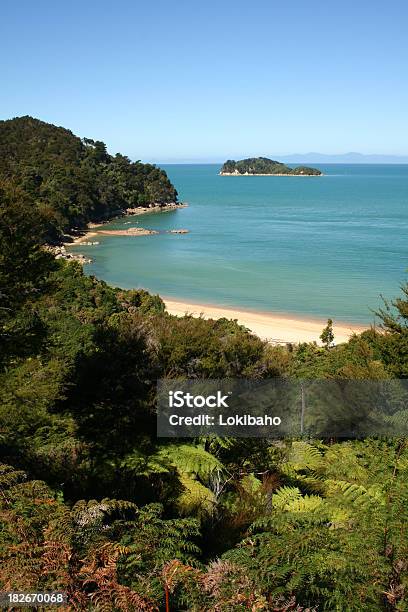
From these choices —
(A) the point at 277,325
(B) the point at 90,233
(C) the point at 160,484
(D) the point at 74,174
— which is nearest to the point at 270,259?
(A) the point at 277,325

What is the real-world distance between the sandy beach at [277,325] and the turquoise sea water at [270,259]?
1430 mm

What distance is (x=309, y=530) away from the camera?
3.27 metres

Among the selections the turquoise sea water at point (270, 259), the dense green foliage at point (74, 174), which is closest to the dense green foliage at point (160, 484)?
the turquoise sea water at point (270, 259)

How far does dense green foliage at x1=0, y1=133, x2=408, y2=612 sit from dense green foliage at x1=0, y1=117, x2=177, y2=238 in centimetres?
4637

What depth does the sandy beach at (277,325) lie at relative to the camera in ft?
85.2

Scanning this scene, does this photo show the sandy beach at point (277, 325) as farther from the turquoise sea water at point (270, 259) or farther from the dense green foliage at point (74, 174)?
the dense green foliage at point (74, 174)

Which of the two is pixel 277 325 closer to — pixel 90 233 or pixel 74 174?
pixel 90 233

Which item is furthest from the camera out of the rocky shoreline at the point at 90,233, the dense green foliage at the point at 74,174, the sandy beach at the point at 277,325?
the dense green foliage at the point at 74,174

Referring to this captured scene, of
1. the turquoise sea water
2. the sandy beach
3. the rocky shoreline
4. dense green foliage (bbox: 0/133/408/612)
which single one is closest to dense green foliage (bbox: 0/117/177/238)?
the rocky shoreline

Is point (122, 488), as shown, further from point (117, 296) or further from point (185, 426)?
point (117, 296)

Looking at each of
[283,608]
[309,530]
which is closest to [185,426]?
[309,530]

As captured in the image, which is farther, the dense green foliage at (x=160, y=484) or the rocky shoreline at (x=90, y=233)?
the rocky shoreline at (x=90, y=233)

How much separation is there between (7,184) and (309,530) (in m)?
5.67

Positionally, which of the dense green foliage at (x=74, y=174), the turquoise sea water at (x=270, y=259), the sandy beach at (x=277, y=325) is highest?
the dense green foliage at (x=74, y=174)
